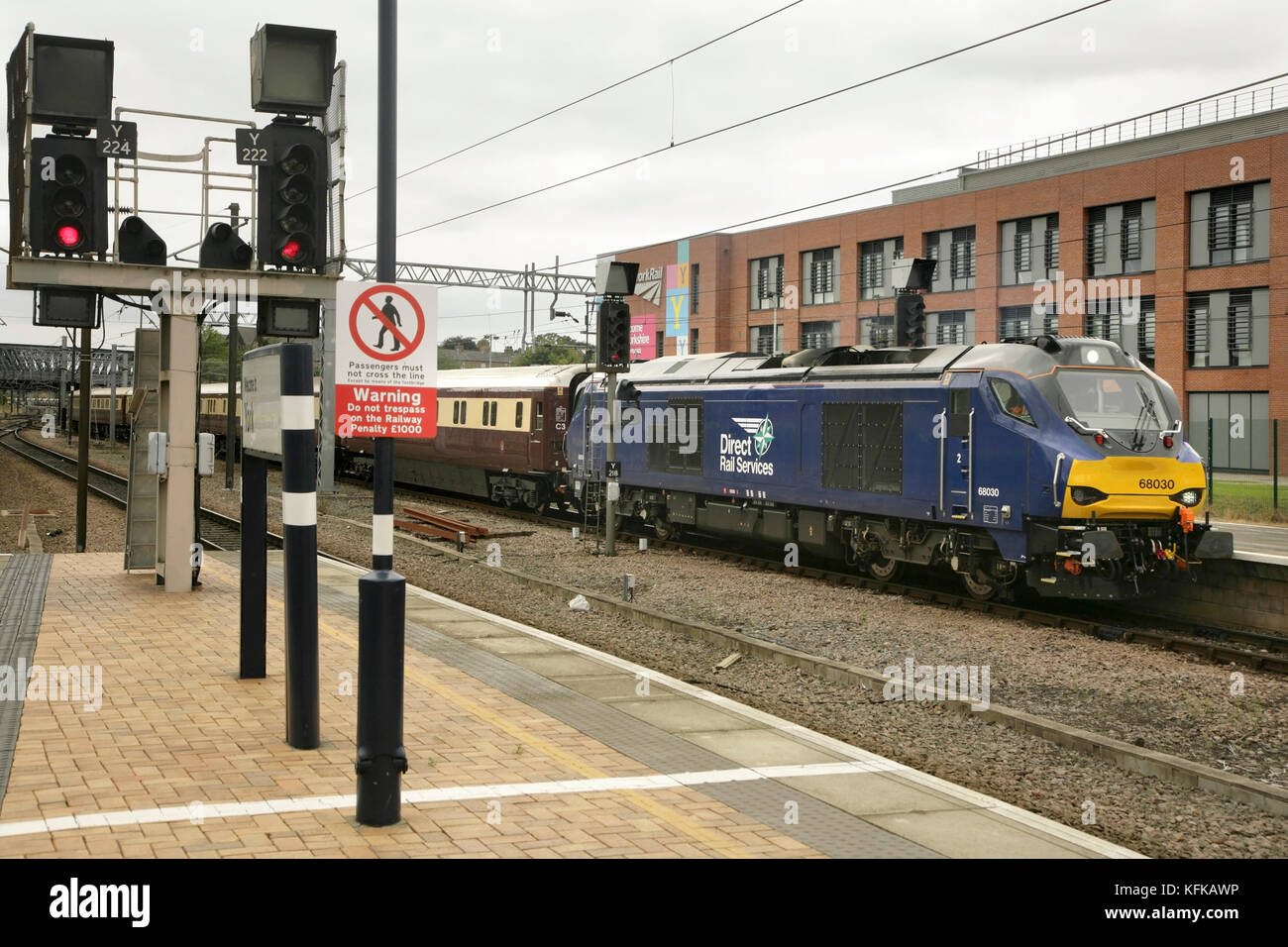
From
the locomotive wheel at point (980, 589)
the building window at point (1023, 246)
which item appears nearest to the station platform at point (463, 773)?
the locomotive wheel at point (980, 589)

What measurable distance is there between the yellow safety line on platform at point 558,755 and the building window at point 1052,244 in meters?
41.2

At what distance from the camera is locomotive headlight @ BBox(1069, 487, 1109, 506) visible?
48.4 feet

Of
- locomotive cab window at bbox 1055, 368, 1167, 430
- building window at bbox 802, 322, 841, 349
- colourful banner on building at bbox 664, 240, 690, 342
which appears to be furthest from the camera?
colourful banner on building at bbox 664, 240, 690, 342

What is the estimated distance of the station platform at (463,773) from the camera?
6434 mm

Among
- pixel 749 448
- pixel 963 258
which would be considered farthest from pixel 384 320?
pixel 963 258

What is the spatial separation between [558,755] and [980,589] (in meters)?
9.82

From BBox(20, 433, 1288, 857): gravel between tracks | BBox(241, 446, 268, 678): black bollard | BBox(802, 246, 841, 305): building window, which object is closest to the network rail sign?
BBox(241, 446, 268, 678): black bollard

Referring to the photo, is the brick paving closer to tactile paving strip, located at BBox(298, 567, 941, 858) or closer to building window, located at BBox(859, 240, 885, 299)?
tactile paving strip, located at BBox(298, 567, 941, 858)

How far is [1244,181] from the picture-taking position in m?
41.9

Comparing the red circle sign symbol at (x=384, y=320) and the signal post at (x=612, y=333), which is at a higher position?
the signal post at (x=612, y=333)

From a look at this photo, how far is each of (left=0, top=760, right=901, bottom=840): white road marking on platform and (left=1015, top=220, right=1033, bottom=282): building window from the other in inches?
1742

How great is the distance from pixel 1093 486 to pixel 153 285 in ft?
34.4

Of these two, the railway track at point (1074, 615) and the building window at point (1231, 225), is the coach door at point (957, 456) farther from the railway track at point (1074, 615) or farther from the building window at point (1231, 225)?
the building window at point (1231, 225)

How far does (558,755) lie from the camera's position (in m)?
8.25
